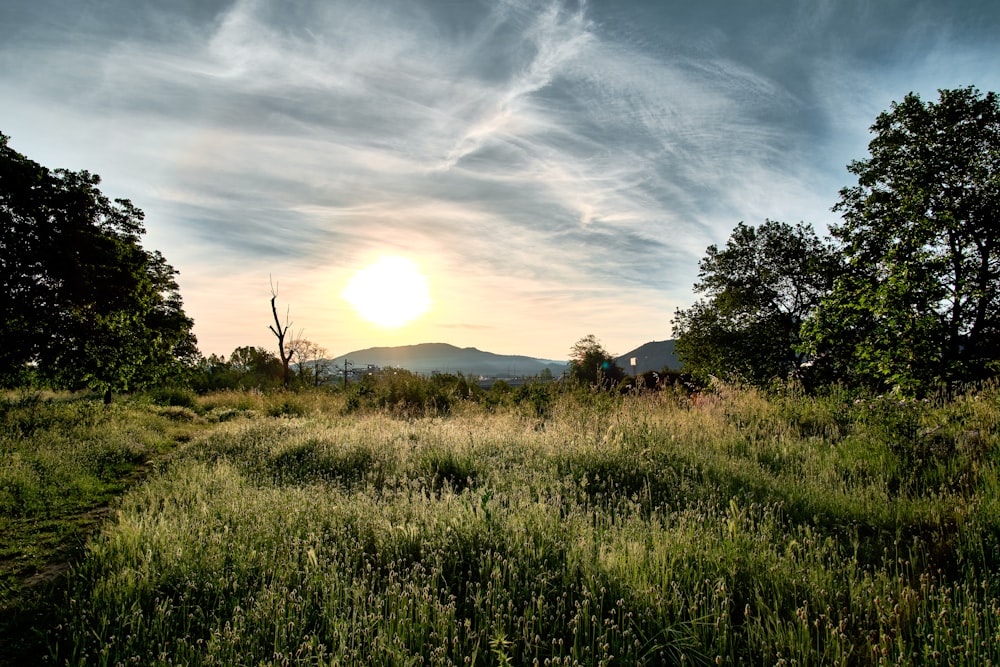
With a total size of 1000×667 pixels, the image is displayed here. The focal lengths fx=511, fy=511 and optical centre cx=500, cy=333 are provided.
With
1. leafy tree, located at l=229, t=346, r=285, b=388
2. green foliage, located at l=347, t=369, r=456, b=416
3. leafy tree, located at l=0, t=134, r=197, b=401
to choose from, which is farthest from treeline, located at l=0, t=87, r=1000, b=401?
leafy tree, located at l=229, t=346, r=285, b=388

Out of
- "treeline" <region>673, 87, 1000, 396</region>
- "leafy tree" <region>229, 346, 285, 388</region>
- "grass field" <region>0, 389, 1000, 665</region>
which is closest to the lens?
"grass field" <region>0, 389, 1000, 665</region>

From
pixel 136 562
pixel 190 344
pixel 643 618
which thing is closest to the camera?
pixel 643 618

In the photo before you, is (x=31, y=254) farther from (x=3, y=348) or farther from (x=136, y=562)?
(x=136, y=562)

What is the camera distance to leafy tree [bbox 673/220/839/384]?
24750 mm

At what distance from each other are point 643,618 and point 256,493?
5073 mm

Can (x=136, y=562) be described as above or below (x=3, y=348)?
below

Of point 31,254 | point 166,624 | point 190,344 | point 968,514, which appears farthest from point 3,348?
point 968,514

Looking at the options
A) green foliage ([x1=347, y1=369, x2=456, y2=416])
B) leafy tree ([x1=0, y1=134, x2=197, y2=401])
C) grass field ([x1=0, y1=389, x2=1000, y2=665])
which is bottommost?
grass field ([x1=0, y1=389, x2=1000, y2=665])

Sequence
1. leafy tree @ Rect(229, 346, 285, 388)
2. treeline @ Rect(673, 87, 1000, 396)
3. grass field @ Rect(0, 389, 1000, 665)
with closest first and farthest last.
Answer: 1. grass field @ Rect(0, 389, 1000, 665)
2. treeline @ Rect(673, 87, 1000, 396)
3. leafy tree @ Rect(229, 346, 285, 388)

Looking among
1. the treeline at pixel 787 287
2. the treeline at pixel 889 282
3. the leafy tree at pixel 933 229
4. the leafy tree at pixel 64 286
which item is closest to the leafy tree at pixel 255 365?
the treeline at pixel 787 287

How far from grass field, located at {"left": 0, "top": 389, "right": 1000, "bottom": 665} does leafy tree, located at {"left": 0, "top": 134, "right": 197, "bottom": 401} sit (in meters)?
5.79

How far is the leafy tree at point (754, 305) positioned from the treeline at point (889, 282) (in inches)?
2.3

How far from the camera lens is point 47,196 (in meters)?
13.6

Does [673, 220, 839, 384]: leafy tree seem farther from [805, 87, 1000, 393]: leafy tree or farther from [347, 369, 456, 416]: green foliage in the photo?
[347, 369, 456, 416]: green foliage
